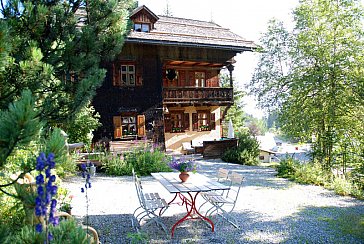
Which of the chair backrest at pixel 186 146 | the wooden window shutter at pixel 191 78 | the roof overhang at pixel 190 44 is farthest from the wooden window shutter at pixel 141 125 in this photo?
the wooden window shutter at pixel 191 78

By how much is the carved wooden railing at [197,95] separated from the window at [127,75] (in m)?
1.86

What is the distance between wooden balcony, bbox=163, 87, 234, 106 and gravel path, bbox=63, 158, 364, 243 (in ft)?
26.4

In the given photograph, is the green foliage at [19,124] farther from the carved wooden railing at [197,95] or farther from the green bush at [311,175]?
the carved wooden railing at [197,95]

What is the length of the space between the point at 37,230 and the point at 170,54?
1620 centimetres

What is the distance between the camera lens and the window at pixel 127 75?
16.6 meters

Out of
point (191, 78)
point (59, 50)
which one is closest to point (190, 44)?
point (191, 78)

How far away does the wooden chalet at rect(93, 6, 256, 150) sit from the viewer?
1622 centimetres

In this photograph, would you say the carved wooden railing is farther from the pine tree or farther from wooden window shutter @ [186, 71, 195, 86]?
the pine tree

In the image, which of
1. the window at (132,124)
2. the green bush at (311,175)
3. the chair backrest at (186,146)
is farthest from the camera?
the chair backrest at (186,146)

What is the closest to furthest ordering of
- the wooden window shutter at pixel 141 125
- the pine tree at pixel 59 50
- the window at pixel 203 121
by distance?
the pine tree at pixel 59 50 < the wooden window shutter at pixel 141 125 < the window at pixel 203 121

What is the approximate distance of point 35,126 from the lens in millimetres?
1795

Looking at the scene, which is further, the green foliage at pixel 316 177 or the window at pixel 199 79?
the window at pixel 199 79

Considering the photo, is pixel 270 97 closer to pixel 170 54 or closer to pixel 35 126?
pixel 170 54

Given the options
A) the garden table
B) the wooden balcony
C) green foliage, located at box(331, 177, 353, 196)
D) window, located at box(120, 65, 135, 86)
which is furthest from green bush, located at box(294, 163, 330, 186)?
window, located at box(120, 65, 135, 86)
